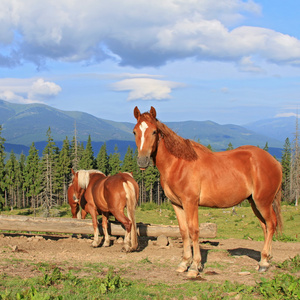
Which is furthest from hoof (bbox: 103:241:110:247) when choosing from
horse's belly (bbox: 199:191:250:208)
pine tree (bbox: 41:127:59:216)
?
pine tree (bbox: 41:127:59:216)

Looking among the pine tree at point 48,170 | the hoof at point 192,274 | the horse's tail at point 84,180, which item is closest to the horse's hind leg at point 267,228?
the hoof at point 192,274

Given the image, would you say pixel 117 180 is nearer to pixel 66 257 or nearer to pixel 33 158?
pixel 66 257

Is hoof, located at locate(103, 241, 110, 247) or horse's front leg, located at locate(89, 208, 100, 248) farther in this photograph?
hoof, located at locate(103, 241, 110, 247)

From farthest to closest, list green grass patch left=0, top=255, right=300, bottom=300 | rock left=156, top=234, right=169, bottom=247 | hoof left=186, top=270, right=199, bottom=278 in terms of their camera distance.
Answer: rock left=156, top=234, right=169, bottom=247 < hoof left=186, top=270, right=199, bottom=278 < green grass patch left=0, top=255, right=300, bottom=300

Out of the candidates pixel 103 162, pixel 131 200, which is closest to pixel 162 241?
pixel 131 200

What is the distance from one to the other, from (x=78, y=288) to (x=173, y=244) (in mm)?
5667

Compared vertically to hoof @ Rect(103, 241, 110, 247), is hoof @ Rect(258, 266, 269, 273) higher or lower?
higher

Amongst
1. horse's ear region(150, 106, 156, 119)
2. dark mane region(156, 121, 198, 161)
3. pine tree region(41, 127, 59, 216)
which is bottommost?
pine tree region(41, 127, 59, 216)

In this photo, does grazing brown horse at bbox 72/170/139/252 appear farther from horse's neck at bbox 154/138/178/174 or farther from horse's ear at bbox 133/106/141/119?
horse's ear at bbox 133/106/141/119

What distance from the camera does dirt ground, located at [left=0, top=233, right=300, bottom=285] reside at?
7145 millimetres

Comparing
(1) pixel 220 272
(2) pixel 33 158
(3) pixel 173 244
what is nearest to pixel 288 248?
(3) pixel 173 244

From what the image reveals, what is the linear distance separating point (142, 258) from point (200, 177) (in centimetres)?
316

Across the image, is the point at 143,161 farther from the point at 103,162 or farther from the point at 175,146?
the point at 103,162

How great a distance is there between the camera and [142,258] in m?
9.09
